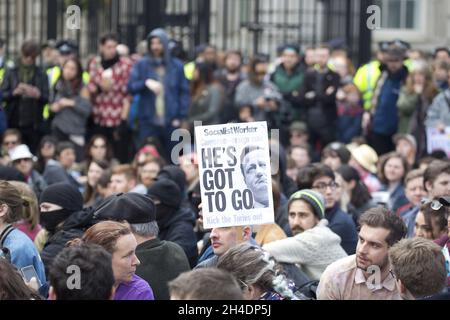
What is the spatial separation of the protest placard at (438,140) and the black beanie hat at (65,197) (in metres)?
6.29

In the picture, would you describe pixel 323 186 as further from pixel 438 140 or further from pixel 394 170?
pixel 438 140

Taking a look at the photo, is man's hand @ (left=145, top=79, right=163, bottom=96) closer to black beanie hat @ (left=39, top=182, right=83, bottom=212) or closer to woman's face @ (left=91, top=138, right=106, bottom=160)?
woman's face @ (left=91, top=138, right=106, bottom=160)

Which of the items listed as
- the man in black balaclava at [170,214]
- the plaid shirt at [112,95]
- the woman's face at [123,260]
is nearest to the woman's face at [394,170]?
the man in black balaclava at [170,214]

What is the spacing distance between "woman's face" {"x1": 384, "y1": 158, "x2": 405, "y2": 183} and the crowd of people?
0.05ft

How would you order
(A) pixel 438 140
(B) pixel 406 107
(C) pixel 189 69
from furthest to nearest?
(C) pixel 189 69
(B) pixel 406 107
(A) pixel 438 140

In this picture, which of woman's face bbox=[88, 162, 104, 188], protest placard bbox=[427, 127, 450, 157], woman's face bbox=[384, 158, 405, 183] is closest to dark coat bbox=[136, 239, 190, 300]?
woman's face bbox=[88, 162, 104, 188]

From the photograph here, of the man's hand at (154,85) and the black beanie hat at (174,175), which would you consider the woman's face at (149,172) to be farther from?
the man's hand at (154,85)

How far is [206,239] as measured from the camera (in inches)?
381

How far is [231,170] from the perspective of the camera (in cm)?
820

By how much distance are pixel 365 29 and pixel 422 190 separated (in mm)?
8192

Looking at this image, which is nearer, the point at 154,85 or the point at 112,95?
the point at 154,85

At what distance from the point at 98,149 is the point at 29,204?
222 inches

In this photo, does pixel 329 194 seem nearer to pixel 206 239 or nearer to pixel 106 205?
pixel 206 239

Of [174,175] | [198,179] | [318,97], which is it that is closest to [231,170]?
[174,175]
